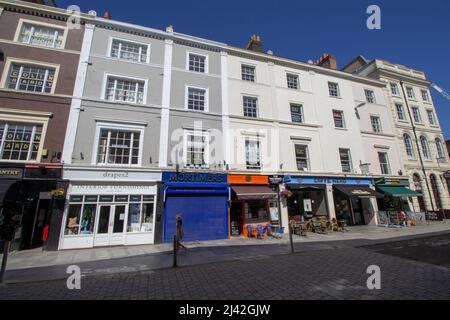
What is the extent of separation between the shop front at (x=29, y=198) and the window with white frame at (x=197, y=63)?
1079 centimetres

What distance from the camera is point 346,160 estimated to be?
57.9 feet

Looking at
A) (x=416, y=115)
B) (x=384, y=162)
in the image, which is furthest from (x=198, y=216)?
(x=416, y=115)

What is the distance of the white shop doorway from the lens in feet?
36.5

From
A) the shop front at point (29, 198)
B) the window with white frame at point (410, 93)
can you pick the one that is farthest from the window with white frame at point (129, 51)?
the window with white frame at point (410, 93)

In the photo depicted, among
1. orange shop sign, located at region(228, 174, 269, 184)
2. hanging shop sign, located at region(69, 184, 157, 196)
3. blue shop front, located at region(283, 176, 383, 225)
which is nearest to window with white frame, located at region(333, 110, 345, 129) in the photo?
blue shop front, located at region(283, 176, 383, 225)

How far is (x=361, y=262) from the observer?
7.43m

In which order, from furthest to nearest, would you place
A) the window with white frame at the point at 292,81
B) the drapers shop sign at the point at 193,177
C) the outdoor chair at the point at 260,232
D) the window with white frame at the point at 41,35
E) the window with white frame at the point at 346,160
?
1. the window with white frame at the point at 292,81
2. the window with white frame at the point at 346,160
3. the outdoor chair at the point at 260,232
4. the window with white frame at the point at 41,35
5. the drapers shop sign at the point at 193,177

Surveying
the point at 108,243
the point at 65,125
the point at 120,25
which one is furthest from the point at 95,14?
the point at 108,243

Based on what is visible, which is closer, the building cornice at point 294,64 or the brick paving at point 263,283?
the brick paving at point 263,283

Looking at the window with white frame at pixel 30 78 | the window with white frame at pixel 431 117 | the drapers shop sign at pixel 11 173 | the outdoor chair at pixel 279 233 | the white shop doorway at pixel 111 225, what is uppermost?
the window with white frame at pixel 431 117

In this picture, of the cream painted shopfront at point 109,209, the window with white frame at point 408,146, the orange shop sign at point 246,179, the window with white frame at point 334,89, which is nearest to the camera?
the cream painted shopfront at point 109,209

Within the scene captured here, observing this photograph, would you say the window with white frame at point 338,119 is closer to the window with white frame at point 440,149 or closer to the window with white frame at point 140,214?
the window with white frame at point 440,149

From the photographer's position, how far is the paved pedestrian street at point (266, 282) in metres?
4.89
